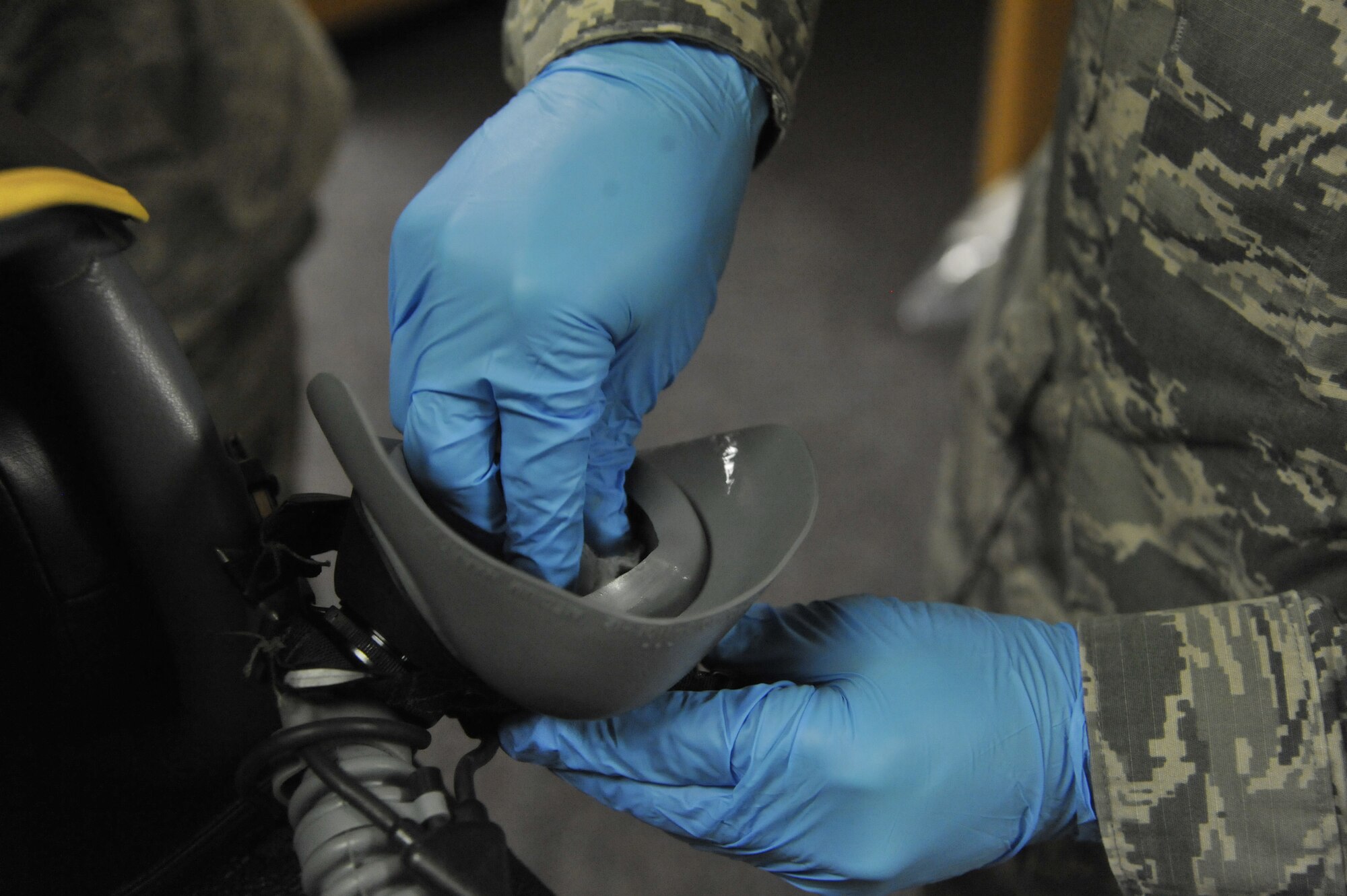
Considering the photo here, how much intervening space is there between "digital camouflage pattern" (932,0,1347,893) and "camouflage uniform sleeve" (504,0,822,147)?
28 cm

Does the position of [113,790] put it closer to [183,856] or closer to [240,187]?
[183,856]

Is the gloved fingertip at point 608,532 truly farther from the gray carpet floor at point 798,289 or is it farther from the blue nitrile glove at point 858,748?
the gray carpet floor at point 798,289

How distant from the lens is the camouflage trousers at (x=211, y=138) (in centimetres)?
99

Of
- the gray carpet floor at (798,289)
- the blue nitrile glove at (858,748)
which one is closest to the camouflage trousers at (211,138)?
the gray carpet floor at (798,289)

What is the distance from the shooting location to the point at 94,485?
62 cm

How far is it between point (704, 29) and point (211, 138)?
0.65m

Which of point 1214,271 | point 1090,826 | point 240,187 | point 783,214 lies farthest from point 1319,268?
point 783,214

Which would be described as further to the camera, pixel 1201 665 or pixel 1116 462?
pixel 1116 462

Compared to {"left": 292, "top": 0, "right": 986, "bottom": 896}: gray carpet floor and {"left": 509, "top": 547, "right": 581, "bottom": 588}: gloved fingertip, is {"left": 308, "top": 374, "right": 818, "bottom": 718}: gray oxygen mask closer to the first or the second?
{"left": 509, "top": 547, "right": 581, "bottom": 588}: gloved fingertip

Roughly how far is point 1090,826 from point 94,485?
2.46ft

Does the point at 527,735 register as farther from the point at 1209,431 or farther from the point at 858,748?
the point at 1209,431

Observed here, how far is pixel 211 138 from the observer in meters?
1.14

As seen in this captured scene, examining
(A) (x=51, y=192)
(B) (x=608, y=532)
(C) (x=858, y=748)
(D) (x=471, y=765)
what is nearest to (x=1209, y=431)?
(C) (x=858, y=748)

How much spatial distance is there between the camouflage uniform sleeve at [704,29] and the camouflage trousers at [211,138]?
440mm
